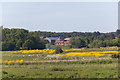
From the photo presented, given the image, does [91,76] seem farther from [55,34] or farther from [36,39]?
[55,34]

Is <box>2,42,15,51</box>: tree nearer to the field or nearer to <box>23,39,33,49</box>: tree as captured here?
<box>23,39,33,49</box>: tree

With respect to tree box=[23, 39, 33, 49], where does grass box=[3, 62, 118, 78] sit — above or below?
below

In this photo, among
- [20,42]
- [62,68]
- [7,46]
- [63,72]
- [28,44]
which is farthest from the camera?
[20,42]

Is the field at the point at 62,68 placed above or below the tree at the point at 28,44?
below

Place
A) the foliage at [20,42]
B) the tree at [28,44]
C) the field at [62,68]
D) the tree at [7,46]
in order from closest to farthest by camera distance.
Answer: the field at [62,68] → the tree at [7,46] → the foliage at [20,42] → the tree at [28,44]

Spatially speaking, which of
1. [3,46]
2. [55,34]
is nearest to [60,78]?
[3,46]

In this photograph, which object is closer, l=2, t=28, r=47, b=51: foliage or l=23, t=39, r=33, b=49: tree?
l=2, t=28, r=47, b=51: foliage

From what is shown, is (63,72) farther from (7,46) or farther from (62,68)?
(7,46)

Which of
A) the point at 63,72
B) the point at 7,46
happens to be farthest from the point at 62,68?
the point at 7,46

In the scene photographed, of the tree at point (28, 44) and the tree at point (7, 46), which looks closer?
the tree at point (7, 46)

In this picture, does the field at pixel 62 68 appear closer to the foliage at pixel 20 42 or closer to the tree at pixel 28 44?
the foliage at pixel 20 42

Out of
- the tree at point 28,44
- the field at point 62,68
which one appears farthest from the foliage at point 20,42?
the field at point 62,68

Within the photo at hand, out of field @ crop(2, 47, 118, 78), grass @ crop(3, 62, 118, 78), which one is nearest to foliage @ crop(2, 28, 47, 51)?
field @ crop(2, 47, 118, 78)

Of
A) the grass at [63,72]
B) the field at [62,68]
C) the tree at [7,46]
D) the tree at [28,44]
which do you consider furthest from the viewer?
the tree at [28,44]
